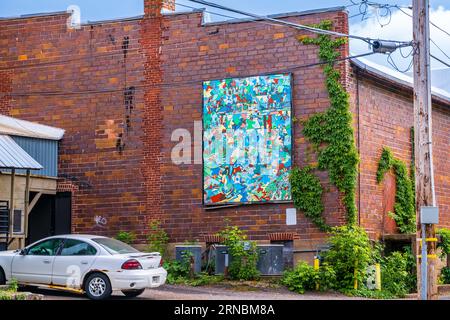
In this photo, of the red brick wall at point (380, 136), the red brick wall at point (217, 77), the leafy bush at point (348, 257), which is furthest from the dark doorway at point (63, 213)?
the red brick wall at point (380, 136)

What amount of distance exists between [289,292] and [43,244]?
712 cm

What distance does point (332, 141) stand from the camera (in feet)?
82.3

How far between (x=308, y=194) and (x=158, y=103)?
5985 mm

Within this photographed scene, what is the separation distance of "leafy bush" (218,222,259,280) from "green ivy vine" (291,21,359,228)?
200cm

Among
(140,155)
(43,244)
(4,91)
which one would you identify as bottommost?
(43,244)

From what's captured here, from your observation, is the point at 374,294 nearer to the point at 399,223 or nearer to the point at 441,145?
the point at 399,223

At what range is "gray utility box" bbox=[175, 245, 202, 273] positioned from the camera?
83.8 feet

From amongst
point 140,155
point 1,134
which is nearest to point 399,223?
point 140,155

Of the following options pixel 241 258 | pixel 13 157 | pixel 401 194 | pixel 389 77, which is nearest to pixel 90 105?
pixel 13 157

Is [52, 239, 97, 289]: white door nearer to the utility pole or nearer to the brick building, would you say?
the brick building

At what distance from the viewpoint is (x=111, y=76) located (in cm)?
2817

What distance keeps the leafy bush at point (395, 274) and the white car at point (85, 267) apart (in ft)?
25.8

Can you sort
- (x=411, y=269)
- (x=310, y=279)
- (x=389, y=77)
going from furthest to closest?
1. (x=389, y=77)
2. (x=411, y=269)
3. (x=310, y=279)

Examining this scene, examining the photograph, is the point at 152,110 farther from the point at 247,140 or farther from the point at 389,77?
the point at 389,77
